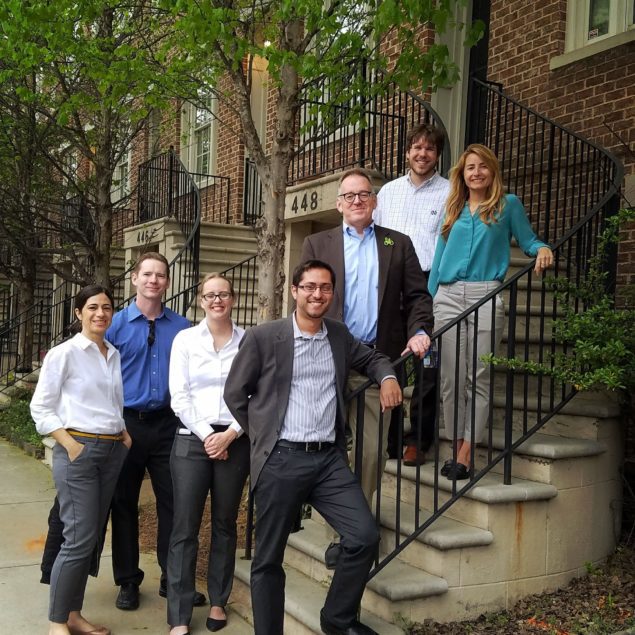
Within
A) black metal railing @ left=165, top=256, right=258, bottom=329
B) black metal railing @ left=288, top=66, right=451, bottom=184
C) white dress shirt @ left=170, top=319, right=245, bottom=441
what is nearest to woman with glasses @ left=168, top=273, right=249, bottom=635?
white dress shirt @ left=170, top=319, right=245, bottom=441

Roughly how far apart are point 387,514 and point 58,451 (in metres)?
1.83

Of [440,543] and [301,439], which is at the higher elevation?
[301,439]

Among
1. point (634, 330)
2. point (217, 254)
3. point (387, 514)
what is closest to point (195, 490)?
point (387, 514)

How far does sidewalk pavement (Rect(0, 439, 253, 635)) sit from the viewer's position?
13.7 ft

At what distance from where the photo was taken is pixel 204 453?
155 inches

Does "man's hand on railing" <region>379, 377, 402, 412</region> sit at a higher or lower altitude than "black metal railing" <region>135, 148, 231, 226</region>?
lower

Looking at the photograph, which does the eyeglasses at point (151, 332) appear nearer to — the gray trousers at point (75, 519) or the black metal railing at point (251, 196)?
the gray trousers at point (75, 519)

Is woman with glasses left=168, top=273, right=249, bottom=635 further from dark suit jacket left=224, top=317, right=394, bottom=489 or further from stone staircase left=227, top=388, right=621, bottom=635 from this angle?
stone staircase left=227, top=388, right=621, bottom=635

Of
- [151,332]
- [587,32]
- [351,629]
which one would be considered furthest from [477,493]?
[587,32]

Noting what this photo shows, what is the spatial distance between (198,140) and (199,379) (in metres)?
10.9

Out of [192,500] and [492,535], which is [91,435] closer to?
[192,500]

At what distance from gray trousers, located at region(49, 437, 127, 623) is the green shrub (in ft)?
17.3

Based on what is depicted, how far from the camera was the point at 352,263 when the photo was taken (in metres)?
4.03

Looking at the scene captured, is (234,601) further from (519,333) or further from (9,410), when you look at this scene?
(9,410)
